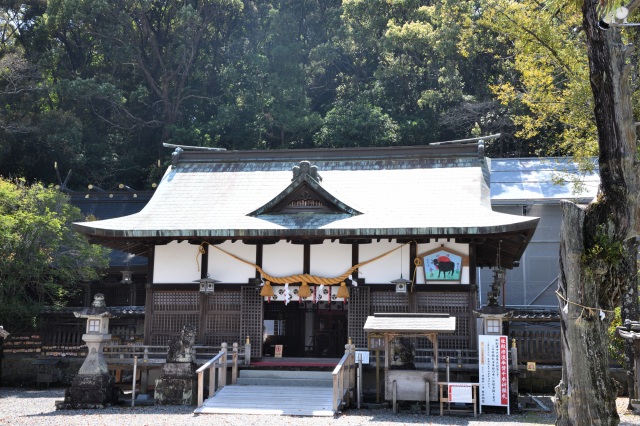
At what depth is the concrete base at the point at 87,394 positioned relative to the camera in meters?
18.2

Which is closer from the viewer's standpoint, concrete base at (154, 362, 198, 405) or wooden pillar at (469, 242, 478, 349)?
concrete base at (154, 362, 198, 405)

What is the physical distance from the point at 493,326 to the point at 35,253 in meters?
14.6

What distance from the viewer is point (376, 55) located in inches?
1839

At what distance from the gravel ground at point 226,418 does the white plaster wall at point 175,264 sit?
4.35 metres

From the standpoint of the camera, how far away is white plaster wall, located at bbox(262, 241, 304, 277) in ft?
70.1

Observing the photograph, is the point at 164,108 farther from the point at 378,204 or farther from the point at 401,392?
the point at 401,392

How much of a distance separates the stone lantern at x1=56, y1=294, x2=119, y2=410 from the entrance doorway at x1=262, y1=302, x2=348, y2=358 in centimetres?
680

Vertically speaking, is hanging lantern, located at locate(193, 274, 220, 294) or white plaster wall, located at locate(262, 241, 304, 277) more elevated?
white plaster wall, located at locate(262, 241, 304, 277)

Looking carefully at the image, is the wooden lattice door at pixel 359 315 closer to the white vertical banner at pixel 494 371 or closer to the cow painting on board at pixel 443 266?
the cow painting on board at pixel 443 266

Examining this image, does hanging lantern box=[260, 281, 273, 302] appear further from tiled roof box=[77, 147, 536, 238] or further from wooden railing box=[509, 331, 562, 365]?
wooden railing box=[509, 331, 562, 365]

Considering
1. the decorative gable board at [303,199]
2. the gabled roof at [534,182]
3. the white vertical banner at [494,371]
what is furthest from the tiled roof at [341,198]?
the gabled roof at [534,182]

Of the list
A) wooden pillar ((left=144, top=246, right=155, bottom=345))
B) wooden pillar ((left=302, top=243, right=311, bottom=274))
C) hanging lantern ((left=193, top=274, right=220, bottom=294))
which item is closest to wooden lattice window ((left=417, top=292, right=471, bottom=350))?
wooden pillar ((left=302, top=243, right=311, bottom=274))

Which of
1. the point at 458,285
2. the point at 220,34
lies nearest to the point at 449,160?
the point at 458,285

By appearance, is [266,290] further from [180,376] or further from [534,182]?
[534,182]
